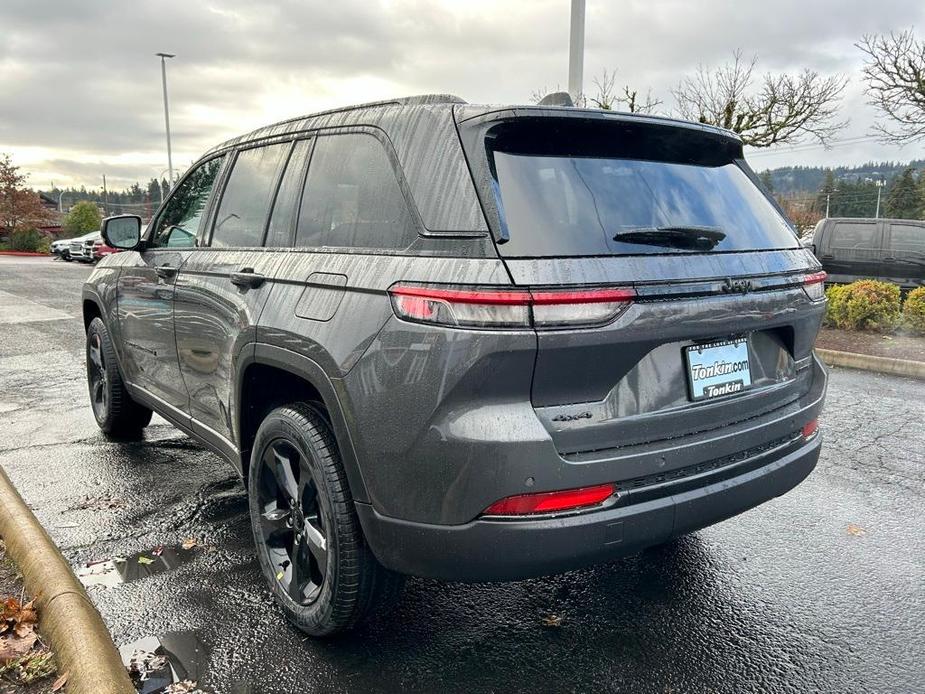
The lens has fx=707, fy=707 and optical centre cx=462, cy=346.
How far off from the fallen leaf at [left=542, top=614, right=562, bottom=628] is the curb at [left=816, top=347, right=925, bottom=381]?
251 inches

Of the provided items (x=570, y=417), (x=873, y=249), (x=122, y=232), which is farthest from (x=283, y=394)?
(x=873, y=249)

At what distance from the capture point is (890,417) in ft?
19.1

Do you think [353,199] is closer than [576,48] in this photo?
Yes

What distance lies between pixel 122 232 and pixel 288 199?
189 centimetres

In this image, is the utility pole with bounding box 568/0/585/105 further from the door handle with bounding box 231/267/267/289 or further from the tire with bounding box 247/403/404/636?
the tire with bounding box 247/403/404/636

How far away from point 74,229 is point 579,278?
48327 millimetres

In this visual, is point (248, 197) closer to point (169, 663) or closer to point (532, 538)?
point (169, 663)

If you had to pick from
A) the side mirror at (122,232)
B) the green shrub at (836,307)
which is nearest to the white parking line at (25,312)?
the side mirror at (122,232)

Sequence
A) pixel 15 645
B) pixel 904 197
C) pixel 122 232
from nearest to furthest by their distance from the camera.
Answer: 1. pixel 15 645
2. pixel 122 232
3. pixel 904 197

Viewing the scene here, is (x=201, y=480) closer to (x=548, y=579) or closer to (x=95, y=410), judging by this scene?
(x=95, y=410)

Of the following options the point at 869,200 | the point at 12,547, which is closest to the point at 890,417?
the point at 12,547

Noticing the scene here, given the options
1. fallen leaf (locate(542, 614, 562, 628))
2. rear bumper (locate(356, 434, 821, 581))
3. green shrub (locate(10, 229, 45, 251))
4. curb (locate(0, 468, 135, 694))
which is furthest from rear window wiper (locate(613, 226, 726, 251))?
green shrub (locate(10, 229, 45, 251))

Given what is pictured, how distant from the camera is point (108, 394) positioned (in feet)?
16.0

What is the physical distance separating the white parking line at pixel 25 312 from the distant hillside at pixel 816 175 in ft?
248
